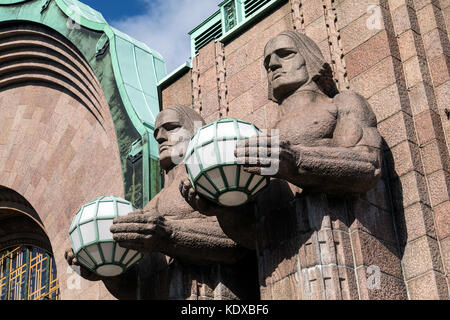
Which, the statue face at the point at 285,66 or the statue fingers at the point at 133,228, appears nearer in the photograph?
the statue fingers at the point at 133,228

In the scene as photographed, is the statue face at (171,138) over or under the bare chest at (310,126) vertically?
over

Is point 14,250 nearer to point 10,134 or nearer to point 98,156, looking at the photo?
point 10,134

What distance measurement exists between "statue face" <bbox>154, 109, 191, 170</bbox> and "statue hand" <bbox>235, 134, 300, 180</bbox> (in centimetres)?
233

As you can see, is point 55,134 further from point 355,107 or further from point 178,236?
point 355,107

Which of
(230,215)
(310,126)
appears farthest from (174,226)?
(310,126)

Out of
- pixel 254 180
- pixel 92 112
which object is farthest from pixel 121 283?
pixel 92 112

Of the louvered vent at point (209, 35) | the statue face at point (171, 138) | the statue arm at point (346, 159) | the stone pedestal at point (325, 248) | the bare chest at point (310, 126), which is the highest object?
the louvered vent at point (209, 35)

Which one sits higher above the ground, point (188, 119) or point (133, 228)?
point (188, 119)

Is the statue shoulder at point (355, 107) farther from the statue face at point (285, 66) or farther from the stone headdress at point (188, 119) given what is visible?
the stone headdress at point (188, 119)

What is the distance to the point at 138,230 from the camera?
755 cm

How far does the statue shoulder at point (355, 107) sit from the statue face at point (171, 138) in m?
1.92

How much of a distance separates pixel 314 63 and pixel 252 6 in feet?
10.2

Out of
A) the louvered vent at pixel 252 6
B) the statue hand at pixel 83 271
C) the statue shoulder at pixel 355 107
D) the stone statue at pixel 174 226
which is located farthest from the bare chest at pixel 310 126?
the louvered vent at pixel 252 6

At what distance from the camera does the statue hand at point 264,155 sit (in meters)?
6.61
